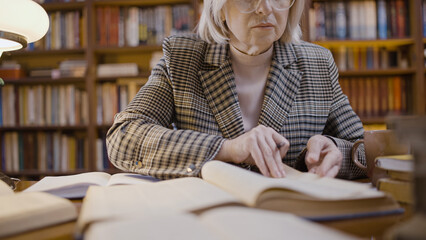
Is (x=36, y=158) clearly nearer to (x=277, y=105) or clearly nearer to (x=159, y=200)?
(x=277, y=105)

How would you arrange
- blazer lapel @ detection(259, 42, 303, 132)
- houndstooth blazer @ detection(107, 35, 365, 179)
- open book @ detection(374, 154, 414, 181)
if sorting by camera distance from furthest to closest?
blazer lapel @ detection(259, 42, 303, 132) < houndstooth blazer @ detection(107, 35, 365, 179) < open book @ detection(374, 154, 414, 181)

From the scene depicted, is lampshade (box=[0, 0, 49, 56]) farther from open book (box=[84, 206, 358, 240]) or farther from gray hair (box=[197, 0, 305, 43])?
open book (box=[84, 206, 358, 240])

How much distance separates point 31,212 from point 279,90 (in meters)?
0.79

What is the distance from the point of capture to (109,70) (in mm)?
2494

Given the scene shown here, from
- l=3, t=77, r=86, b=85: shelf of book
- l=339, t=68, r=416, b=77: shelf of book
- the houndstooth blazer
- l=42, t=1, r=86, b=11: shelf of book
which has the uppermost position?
l=42, t=1, r=86, b=11: shelf of book

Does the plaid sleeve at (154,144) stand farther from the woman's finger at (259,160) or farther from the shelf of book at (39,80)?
the shelf of book at (39,80)

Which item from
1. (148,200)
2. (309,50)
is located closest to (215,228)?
(148,200)

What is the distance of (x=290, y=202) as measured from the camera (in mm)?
461

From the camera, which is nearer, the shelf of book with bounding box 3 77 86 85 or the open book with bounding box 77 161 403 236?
the open book with bounding box 77 161 403 236

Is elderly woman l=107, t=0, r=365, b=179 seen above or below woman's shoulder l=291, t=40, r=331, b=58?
below

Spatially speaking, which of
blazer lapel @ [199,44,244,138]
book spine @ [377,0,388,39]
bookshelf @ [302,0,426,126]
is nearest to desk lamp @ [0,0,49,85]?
blazer lapel @ [199,44,244,138]

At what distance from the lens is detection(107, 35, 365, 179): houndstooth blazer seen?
935mm

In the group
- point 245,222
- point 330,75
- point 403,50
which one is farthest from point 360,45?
point 245,222

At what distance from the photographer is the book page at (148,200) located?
417 millimetres
